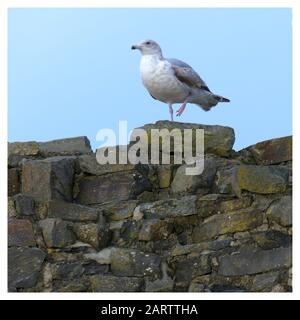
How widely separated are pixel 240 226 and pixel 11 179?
2.90 m

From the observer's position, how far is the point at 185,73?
35.8ft

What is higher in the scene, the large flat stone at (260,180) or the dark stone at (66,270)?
the large flat stone at (260,180)

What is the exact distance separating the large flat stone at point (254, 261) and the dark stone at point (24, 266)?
2.13 metres

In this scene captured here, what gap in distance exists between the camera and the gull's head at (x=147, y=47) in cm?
1084

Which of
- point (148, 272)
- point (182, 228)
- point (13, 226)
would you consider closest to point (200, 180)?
point (182, 228)

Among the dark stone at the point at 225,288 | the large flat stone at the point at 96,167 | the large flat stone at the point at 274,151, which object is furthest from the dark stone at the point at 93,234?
the large flat stone at the point at 274,151

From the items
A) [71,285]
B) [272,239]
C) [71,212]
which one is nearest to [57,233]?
→ [71,212]

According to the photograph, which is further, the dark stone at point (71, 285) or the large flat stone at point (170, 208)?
the large flat stone at point (170, 208)

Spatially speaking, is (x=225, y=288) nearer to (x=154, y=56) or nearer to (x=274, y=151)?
(x=274, y=151)

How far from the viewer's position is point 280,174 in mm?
10148

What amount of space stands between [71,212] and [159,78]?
6.72 ft

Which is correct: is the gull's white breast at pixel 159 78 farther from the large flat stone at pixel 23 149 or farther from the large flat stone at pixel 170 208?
the large flat stone at pixel 23 149

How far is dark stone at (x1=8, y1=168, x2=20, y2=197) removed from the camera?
10.5 meters

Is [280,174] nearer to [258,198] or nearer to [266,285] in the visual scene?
[258,198]
